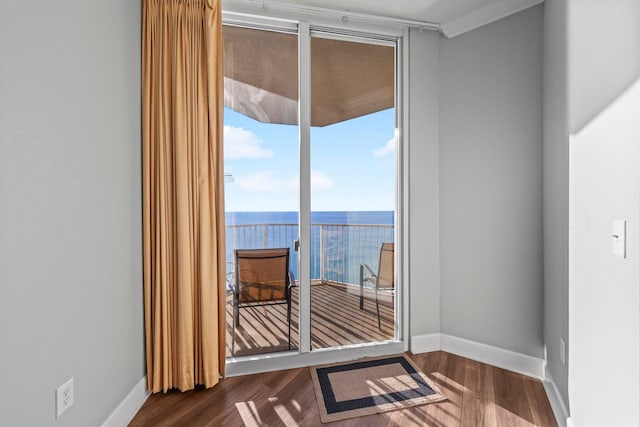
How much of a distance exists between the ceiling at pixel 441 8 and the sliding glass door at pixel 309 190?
0.21m

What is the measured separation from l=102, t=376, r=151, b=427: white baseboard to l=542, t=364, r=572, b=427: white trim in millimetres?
2235

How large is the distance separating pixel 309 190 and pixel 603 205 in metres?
1.64

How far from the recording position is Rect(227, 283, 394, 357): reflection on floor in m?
2.35

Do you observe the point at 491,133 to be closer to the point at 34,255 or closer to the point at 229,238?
the point at 229,238

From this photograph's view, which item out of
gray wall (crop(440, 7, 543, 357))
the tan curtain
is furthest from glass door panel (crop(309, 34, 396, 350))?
the tan curtain

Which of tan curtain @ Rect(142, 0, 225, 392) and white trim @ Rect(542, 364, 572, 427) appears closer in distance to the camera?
white trim @ Rect(542, 364, 572, 427)

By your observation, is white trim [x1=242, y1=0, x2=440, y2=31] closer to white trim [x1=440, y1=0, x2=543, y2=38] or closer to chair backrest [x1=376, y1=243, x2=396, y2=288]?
white trim [x1=440, y1=0, x2=543, y2=38]

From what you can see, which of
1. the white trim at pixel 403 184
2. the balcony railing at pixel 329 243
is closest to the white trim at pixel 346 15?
the white trim at pixel 403 184

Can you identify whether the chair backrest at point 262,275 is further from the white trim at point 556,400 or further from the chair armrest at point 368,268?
the white trim at point 556,400

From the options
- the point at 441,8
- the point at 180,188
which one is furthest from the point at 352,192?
the point at 441,8

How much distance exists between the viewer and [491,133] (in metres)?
2.38

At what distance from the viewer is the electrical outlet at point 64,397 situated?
1267 mm

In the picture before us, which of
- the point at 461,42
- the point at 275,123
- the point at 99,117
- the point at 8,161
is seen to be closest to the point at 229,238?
the point at 275,123

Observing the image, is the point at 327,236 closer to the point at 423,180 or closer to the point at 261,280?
the point at 261,280
